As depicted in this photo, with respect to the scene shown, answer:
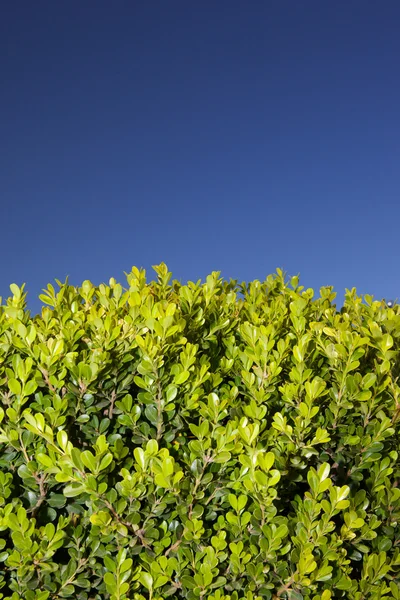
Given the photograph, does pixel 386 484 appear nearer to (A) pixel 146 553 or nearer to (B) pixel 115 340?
(A) pixel 146 553

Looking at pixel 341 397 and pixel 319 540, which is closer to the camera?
pixel 319 540

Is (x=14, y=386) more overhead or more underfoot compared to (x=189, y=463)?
more overhead

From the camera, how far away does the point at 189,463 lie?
3.21 metres

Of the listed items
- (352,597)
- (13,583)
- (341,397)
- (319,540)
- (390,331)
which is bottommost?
(13,583)

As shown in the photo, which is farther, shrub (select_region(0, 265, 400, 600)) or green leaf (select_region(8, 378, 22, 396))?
green leaf (select_region(8, 378, 22, 396))

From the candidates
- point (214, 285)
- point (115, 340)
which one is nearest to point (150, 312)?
point (115, 340)

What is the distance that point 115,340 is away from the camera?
11.4ft

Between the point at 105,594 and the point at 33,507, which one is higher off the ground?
the point at 33,507

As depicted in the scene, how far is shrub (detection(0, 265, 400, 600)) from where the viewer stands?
309 centimetres

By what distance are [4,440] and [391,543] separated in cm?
260

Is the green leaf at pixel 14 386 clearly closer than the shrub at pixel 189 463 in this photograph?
No

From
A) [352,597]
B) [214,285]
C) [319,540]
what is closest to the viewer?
[319,540]

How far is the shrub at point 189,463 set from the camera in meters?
3.09

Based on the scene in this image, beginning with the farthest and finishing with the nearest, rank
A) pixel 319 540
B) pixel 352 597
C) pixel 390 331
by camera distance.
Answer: pixel 390 331 → pixel 352 597 → pixel 319 540
